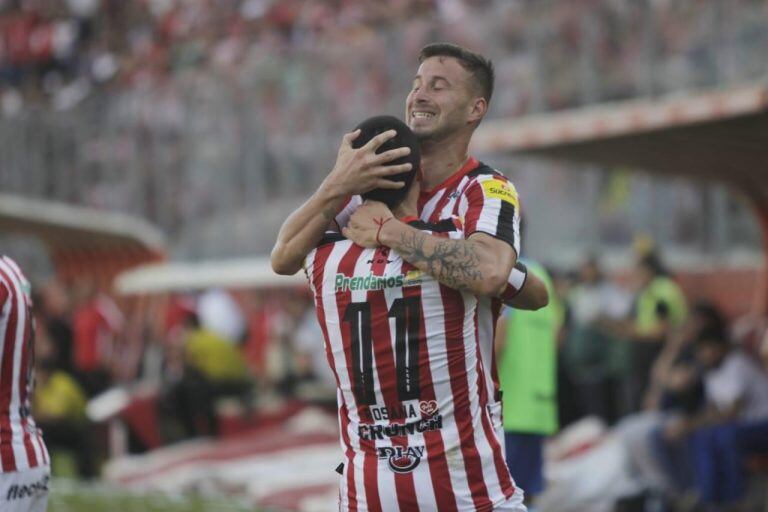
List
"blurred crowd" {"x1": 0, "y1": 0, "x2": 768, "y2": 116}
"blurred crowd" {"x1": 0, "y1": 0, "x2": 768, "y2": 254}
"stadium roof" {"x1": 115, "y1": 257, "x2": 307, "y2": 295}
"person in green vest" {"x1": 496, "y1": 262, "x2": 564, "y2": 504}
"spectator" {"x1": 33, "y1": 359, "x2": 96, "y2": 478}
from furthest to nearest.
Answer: "stadium roof" {"x1": 115, "y1": 257, "x2": 307, "y2": 295} < "spectator" {"x1": 33, "y1": 359, "x2": 96, "y2": 478} < "blurred crowd" {"x1": 0, "y1": 0, "x2": 768, "y2": 254} < "blurred crowd" {"x1": 0, "y1": 0, "x2": 768, "y2": 116} < "person in green vest" {"x1": 496, "y1": 262, "x2": 564, "y2": 504}

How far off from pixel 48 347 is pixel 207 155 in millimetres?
5475

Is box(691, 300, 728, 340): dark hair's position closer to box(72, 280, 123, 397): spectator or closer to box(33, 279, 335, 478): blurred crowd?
box(33, 279, 335, 478): blurred crowd

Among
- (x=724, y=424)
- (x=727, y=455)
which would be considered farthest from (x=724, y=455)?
(x=724, y=424)

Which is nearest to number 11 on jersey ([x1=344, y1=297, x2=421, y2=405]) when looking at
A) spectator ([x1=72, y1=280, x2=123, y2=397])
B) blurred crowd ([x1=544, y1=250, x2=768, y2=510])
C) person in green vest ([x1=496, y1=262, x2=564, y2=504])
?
person in green vest ([x1=496, y1=262, x2=564, y2=504])

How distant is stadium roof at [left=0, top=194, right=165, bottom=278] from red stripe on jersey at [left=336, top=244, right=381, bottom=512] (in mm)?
15969

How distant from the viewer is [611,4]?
1164 cm

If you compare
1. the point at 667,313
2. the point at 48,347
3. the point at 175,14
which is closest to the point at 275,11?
the point at 175,14

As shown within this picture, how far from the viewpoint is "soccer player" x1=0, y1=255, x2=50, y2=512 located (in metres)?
5.29

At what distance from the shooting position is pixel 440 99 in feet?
14.6

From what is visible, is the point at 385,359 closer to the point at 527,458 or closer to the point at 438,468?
the point at 438,468

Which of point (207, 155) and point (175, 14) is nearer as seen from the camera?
point (207, 155)

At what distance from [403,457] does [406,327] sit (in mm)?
397

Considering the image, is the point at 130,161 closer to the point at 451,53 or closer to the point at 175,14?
the point at 175,14

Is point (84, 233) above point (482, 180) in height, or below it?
below
